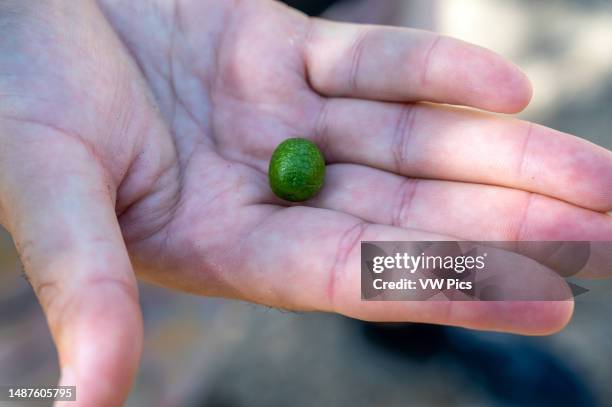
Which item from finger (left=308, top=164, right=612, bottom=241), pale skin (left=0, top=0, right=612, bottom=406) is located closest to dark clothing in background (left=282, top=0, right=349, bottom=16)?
pale skin (left=0, top=0, right=612, bottom=406)

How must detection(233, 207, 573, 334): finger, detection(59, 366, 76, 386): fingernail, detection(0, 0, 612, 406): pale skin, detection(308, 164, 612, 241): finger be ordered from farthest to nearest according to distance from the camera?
1. detection(308, 164, 612, 241): finger
2. detection(233, 207, 573, 334): finger
3. detection(0, 0, 612, 406): pale skin
4. detection(59, 366, 76, 386): fingernail

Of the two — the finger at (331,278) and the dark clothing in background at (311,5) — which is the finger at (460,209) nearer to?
the finger at (331,278)

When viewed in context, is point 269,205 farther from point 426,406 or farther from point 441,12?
point 441,12

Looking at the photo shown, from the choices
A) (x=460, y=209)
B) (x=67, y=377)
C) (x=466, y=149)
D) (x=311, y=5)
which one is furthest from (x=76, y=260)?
(x=311, y=5)

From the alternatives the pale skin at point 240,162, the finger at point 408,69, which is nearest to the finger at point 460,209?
the pale skin at point 240,162

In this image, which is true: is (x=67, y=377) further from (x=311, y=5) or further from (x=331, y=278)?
(x=311, y=5)

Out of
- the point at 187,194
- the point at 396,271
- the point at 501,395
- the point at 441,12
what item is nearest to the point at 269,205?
the point at 187,194

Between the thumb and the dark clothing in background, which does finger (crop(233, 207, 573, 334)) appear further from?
the dark clothing in background
